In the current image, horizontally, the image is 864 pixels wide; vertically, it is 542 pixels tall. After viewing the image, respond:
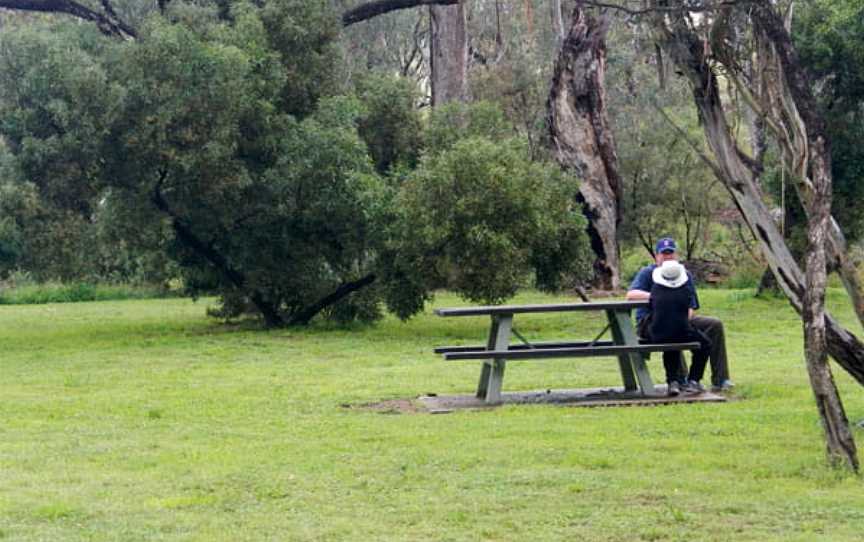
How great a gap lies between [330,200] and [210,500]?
13179mm

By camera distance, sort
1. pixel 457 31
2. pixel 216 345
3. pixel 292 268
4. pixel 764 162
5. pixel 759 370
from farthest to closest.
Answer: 1. pixel 457 31
2. pixel 764 162
3. pixel 292 268
4. pixel 216 345
5. pixel 759 370

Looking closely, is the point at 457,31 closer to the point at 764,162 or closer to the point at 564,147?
the point at 564,147

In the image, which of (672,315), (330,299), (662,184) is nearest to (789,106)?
(672,315)

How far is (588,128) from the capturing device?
27.9m

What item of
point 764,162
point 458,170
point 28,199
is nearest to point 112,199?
point 28,199

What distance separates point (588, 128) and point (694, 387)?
15.2 m

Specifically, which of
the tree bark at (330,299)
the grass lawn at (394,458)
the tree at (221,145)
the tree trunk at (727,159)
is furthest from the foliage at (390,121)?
the tree trunk at (727,159)

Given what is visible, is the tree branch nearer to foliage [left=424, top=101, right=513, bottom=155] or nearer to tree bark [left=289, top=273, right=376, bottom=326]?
tree bark [left=289, top=273, right=376, bottom=326]

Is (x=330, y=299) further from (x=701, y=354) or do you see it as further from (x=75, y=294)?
(x=75, y=294)

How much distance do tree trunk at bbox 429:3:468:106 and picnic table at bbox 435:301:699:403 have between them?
54.2 ft

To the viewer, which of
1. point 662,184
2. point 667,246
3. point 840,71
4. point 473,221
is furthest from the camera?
point 662,184

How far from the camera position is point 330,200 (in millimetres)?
21453

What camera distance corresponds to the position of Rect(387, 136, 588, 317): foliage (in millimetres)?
20734

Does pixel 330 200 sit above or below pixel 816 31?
below
